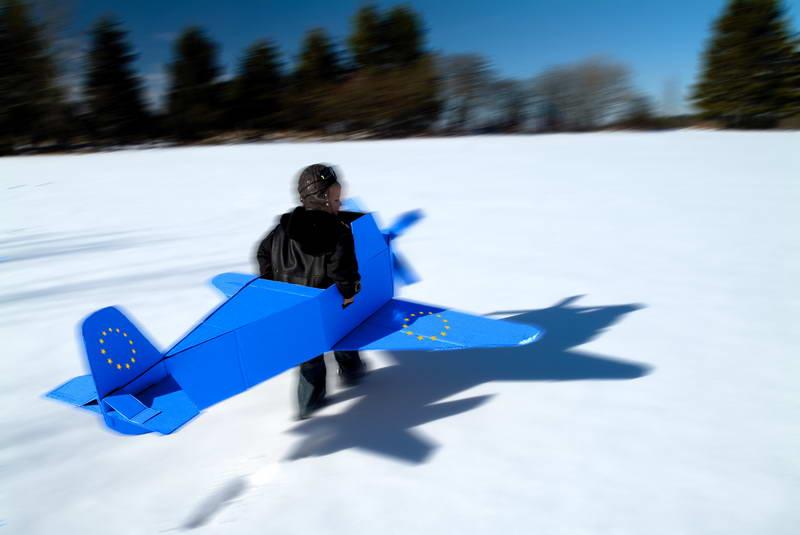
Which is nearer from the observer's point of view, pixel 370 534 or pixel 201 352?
pixel 370 534

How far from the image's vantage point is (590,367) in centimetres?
280

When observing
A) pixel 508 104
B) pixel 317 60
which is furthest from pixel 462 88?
pixel 317 60

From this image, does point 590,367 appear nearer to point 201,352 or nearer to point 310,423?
point 310,423

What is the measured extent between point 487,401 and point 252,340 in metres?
1.16

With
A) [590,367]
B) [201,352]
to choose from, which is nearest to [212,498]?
[201,352]

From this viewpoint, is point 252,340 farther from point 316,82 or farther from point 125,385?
point 316,82

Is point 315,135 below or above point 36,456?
above

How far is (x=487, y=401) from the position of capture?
99.3 inches

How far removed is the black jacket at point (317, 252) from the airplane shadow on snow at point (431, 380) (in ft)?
1.97

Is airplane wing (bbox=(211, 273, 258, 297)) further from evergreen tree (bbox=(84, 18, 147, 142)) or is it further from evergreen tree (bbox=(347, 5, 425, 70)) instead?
evergreen tree (bbox=(84, 18, 147, 142))

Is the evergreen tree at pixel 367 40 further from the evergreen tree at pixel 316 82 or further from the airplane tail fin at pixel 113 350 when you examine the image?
the airplane tail fin at pixel 113 350

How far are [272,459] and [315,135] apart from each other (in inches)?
808

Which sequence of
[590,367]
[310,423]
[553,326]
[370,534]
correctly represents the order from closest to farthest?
[370,534], [310,423], [590,367], [553,326]

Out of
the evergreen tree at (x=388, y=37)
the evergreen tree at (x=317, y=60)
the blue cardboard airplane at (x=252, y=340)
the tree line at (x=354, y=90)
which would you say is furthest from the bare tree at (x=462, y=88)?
the blue cardboard airplane at (x=252, y=340)
